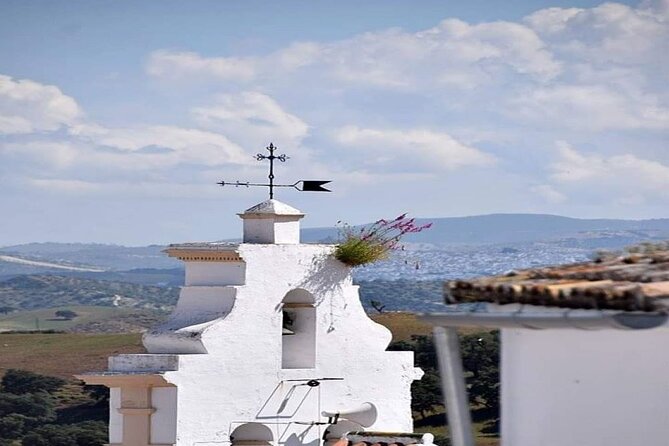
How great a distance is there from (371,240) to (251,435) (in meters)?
2.38

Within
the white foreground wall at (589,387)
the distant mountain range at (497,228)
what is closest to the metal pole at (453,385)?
the white foreground wall at (589,387)

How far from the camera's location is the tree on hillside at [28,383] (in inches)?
2307

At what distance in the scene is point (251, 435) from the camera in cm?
2162

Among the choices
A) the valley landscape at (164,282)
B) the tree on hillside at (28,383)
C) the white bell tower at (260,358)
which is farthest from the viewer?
the tree on hillside at (28,383)

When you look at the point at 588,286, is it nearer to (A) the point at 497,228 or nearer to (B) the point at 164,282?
(A) the point at 497,228

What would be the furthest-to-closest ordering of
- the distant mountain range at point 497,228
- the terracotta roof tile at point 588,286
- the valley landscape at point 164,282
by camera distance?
1. the distant mountain range at point 497,228
2. the valley landscape at point 164,282
3. the terracotta roof tile at point 588,286

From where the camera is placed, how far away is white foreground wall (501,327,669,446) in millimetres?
8953

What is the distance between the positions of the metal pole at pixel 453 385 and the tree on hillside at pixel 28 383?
4829 cm

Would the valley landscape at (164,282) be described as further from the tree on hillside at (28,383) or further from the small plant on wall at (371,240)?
the small plant on wall at (371,240)

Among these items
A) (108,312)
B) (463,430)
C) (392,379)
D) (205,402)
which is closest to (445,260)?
(392,379)

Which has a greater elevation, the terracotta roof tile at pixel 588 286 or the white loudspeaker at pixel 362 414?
the terracotta roof tile at pixel 588 286

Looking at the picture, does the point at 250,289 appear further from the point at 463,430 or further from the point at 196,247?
the point at 463,430

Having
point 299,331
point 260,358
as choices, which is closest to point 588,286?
point 260,358

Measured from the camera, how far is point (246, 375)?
21516 millimetres
